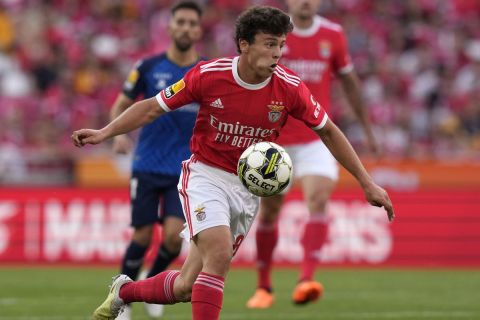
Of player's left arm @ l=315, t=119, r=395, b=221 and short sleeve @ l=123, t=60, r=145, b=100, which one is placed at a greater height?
short sleeve @ l=123, t=60, r=145, b=100

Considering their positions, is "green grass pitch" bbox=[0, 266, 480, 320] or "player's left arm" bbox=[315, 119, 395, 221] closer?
"player's left arm" bbox=[315, 119, 395, 221]

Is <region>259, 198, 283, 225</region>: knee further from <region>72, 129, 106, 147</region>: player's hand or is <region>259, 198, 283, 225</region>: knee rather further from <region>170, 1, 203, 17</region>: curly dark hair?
<region>72, 129, 106, 147</region>: player's hand

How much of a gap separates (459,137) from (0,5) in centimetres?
1011

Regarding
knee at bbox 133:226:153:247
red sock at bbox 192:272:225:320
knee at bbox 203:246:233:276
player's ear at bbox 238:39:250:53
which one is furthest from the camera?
knee at bbox 133:226:153:247

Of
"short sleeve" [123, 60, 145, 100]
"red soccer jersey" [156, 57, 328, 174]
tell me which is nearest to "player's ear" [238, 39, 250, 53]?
"red soccer jersey" [156, 57, 328, 174]

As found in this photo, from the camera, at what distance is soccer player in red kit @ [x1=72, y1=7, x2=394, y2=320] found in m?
6.70

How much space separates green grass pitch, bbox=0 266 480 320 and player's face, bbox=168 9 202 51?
2388 millimetres

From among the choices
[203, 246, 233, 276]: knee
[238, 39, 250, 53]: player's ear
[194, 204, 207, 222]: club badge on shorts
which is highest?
[238, 39, 250, 53]: player's ear

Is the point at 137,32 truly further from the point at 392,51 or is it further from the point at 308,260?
the point at 308,260

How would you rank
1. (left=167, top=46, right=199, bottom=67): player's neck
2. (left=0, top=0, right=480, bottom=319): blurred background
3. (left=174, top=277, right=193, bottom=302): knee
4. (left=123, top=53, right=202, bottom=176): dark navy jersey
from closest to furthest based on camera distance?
1. (left=174, top=277, right=193, bottom=302): knee
2. (left=123, top=53, right=202, bottom=176): dark navy jersey
3. (left=167, top=46, right=199, bottom=67): player's neck
4. (left=0, top=0, right=480, bottom=319): blurred background

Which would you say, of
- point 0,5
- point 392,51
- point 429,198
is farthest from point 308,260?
point 0,5

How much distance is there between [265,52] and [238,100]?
1.20 ft

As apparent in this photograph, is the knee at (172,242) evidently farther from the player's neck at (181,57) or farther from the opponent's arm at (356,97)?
the opponent's arm at (356,97)

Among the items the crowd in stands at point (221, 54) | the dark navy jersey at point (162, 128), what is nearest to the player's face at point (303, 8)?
the dark navy jersey at point (162, 128)
